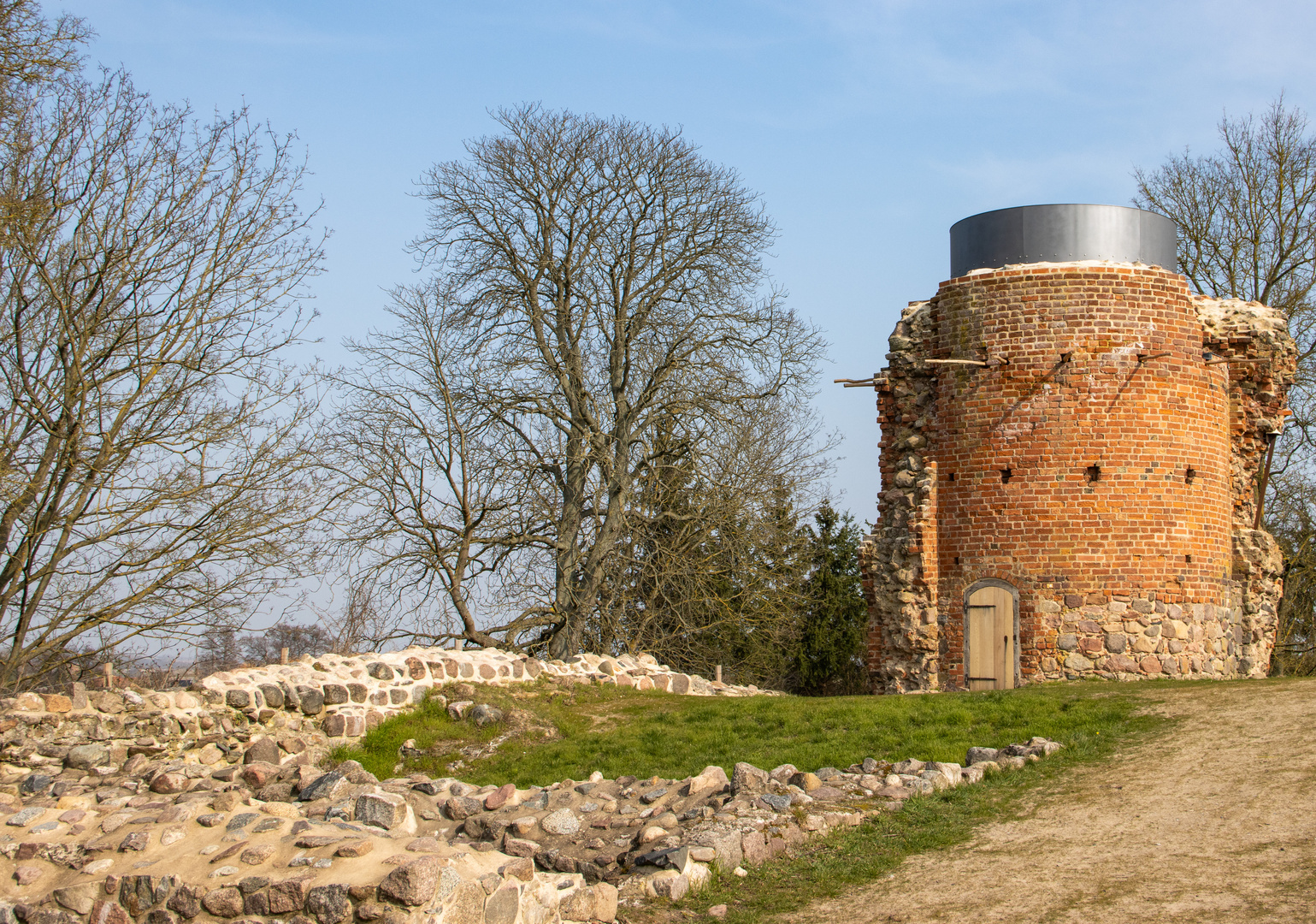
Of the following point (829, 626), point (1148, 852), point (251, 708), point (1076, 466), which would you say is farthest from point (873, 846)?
point (829, 626)

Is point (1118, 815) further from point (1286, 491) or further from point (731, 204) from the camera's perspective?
point (1286, 491)

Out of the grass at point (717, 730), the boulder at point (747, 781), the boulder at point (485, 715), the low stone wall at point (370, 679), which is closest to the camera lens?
the boulder at point (747, 781)

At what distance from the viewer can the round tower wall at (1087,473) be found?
15.1 meters

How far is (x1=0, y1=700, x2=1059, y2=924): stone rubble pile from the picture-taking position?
6309 mm

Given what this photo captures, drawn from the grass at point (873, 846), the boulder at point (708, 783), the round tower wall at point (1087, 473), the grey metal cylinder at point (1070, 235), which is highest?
the grey metal cylinder at point (1070, 235)

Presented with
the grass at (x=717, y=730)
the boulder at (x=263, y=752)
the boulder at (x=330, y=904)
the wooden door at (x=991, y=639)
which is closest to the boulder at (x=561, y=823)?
the boulder at (x=330, y=904)

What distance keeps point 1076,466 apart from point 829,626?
14.0m

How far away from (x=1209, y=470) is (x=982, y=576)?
3.55 metres

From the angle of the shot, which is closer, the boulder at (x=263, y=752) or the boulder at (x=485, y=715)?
the boulder at (x=263, y=752)

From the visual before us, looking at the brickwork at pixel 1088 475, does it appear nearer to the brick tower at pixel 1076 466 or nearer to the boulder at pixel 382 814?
the brick tower at pixel 1076 466

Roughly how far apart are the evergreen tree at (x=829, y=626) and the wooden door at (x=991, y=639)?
473 inches

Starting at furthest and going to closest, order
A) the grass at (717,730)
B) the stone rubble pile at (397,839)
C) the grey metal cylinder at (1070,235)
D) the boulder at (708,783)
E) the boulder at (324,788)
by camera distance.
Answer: the grey metal cylinder at (1070,235) → the grass at (717,730) → the boulder at (708,783) → the boulder at (324,788) → the stone rubble pile at (397,839)

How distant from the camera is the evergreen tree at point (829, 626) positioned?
28.2 m

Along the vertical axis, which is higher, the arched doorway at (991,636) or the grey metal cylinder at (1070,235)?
the grey metal cylinder at (1070,235)
